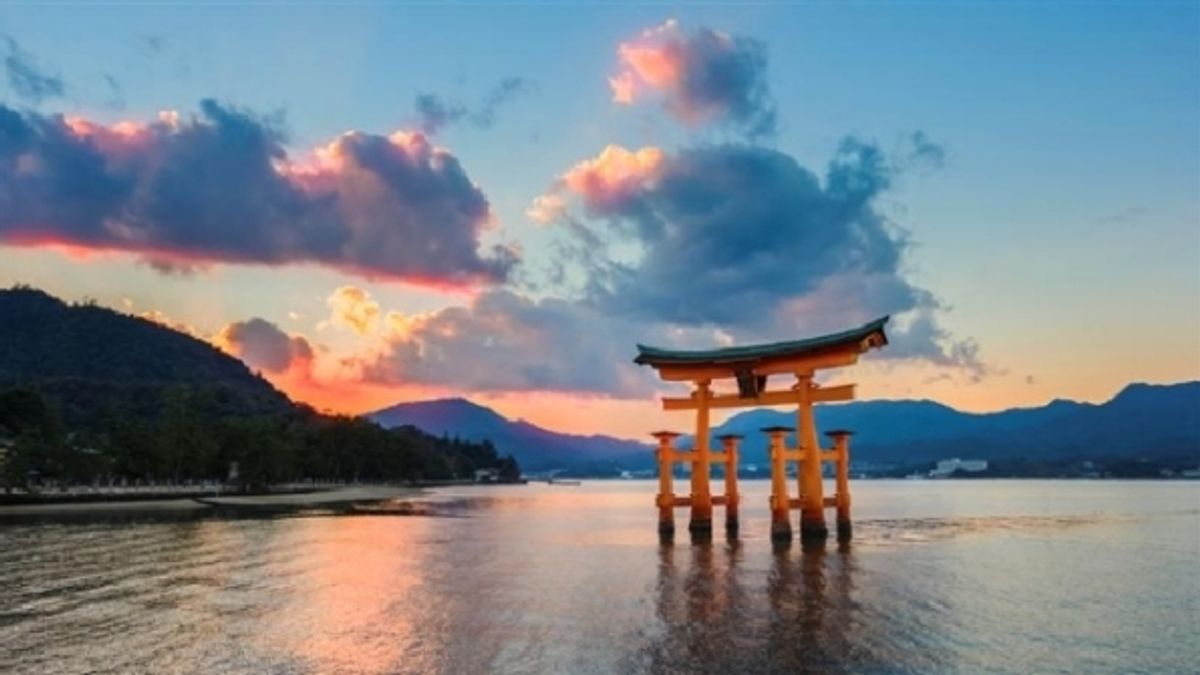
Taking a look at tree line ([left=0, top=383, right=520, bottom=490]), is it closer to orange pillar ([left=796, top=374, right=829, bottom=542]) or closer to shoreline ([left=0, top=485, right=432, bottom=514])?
shoreline ([left=0, top=485, right=432, bottom=514])

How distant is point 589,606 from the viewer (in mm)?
19859

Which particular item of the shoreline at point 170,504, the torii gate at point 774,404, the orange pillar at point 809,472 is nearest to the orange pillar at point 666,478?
the torii gate at point 774,404

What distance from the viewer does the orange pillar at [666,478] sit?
36750mm

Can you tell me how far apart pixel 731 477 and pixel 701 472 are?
2.43m

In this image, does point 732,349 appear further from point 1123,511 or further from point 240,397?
point 240,397

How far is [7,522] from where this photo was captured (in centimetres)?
4712

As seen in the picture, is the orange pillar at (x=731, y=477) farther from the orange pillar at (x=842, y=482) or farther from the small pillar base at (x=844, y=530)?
the small pillar base at (x=844, y=530)

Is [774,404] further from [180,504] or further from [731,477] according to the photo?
[180,504]

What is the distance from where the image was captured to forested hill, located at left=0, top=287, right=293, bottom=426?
13450 centimetres

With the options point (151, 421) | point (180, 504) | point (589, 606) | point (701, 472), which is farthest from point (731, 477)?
point (151, 421)

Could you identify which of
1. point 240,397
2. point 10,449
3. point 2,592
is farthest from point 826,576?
point 240,397

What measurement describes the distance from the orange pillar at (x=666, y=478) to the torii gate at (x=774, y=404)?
1.6 inches

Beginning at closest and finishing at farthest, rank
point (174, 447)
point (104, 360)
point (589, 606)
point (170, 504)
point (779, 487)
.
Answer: point (589, 606) → point (779, 487) → point (170, 504) → point (174, 447) → point (104, 360)

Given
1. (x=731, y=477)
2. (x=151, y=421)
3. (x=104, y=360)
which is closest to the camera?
(x=731, y=477)
